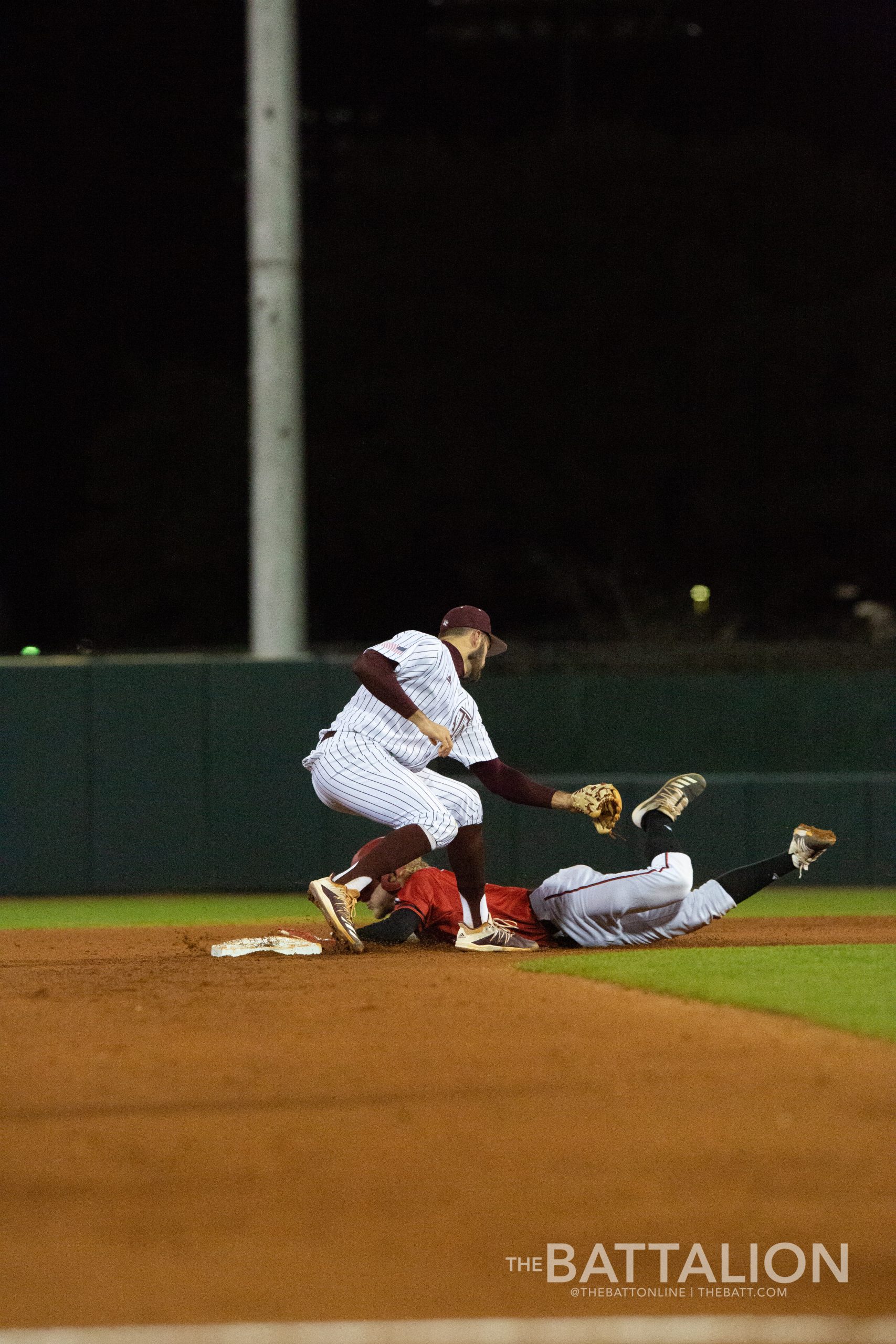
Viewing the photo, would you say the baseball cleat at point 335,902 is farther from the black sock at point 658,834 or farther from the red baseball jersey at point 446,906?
the black sock at point 658,834

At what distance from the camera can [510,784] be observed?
727 cm

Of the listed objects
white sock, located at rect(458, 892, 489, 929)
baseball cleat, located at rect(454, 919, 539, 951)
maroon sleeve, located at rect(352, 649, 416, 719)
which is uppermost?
maroon sleeve, located at rect(352, 649, 416, 719)

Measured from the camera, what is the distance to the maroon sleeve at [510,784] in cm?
721

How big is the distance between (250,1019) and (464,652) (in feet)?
7.47

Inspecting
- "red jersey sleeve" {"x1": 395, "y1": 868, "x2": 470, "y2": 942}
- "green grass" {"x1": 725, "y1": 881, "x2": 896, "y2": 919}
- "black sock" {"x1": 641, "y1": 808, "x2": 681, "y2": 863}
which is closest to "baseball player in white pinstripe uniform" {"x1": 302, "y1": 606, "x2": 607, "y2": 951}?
"red jersey sleeve" {"x1": 395, "y1": 868, "x2": 470, "y2": 942}

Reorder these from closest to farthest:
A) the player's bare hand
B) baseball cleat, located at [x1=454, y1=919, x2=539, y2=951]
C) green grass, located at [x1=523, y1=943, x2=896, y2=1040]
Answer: green grass, located at [x1=523, y1=943, x2=896, y2=1040], the player's bare hand, baseball cleat, located at [x1=454, y1=919, x2=539, y2=951]

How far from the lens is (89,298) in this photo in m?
33.9

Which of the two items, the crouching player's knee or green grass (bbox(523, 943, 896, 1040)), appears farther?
the crouching player's knee

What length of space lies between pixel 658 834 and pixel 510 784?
2.20 ft

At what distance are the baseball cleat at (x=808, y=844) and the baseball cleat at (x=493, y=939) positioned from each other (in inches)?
45.1

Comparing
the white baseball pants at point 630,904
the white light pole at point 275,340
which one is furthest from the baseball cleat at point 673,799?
the white light pole at point 275,340

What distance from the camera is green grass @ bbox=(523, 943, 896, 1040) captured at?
518 cm

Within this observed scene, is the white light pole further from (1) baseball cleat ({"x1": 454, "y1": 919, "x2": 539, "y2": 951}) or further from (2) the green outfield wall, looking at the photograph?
(1) baseball cleat ({"x1": 454, "y1": 919, "x2": 539, "y2": 951})

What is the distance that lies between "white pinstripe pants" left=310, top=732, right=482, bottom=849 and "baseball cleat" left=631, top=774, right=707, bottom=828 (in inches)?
26.5
